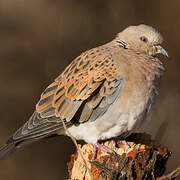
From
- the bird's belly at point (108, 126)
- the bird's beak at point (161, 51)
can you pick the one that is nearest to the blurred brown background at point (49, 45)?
the bird's beak at point (161, 51)

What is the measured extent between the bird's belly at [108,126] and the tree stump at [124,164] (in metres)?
0.18

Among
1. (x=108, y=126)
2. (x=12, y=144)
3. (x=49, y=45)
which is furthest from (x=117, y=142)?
(x=49, y=45)

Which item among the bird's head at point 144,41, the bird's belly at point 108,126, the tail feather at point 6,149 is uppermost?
the bird's head at point 144,41

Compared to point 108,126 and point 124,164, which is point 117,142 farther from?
point 124,164

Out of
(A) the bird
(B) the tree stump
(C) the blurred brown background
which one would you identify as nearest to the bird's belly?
(A) the bird

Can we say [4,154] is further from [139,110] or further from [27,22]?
[27,22]

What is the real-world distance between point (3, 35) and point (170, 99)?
312 cm

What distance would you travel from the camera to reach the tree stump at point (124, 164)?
148 inches

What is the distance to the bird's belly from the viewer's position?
14.2 feet

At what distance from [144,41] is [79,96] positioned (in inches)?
36.6

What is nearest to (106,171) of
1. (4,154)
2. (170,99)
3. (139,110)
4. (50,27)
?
(139,110)

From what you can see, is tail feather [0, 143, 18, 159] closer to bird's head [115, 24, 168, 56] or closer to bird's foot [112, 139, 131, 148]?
bird's foot [112, 139, 131, 148]

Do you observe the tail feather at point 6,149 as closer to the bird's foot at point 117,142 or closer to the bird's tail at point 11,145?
the bird's tail at point 11,145

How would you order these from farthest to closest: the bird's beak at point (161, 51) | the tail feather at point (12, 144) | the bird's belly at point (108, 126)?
the bird's beak at point (161, 51) → the tail feather at point (12, 144) → the bird's belly at point (108, 126)
